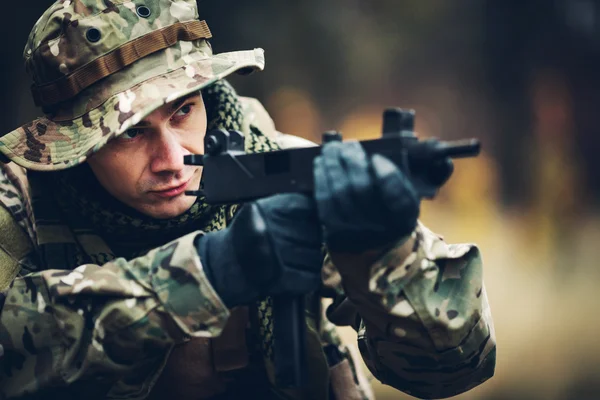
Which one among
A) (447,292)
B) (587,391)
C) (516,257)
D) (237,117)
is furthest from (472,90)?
(447,292)

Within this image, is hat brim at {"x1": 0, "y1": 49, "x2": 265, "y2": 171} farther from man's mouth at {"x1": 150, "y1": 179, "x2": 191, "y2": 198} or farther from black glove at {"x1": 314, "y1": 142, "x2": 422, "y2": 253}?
black glove at {"x1": 314, "y1": 142, "x2": 422, "y2": 253}

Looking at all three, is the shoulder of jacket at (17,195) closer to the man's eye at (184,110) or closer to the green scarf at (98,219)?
the green scarf at (98,219)

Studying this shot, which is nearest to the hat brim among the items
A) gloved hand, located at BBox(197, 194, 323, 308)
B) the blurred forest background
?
gloved hand, located at BBox(197, 194, 323, 308)

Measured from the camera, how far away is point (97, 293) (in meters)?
1.83

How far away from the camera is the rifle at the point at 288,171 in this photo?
1.53 metres

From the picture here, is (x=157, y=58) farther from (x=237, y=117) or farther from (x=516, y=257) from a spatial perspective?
(x=516, y=257)

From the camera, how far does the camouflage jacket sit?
68.2 inches

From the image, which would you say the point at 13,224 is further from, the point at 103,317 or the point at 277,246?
the point at 277,246

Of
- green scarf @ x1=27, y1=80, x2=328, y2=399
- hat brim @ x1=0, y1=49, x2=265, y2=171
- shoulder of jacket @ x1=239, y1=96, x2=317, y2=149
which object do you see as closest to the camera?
hat brim @ x1=0, y1=49, x2=265, y2=171

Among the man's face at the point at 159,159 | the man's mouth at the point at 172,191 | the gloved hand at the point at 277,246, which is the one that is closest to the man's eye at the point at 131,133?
the man's face at the point at 159,159

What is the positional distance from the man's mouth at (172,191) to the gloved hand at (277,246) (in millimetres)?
360

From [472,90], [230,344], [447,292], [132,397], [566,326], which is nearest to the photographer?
[447,292]

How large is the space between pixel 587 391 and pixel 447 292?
3151 mm

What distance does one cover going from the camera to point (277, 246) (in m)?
1.62
